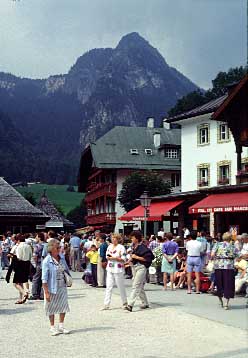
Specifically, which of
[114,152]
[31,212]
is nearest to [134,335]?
[31,212]

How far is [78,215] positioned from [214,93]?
35.7 m

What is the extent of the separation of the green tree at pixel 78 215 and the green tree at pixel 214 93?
28.3m

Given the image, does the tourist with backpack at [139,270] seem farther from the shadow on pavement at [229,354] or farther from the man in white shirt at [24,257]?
the shadow on pavement at [229,354]

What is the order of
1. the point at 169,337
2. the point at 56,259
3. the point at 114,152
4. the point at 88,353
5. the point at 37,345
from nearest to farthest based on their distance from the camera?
1. the point at 88,353
2. the point at 37,345
3. the point at 169,337
4. the point at 56,259
5. the point at 114,152

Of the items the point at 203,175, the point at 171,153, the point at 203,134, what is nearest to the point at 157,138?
the point at 171,153

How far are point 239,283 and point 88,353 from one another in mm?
8122

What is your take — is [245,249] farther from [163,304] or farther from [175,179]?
[175,179]

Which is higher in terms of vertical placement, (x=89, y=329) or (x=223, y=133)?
(x=223, y=133)

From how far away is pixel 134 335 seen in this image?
429 inches

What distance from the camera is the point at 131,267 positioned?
1797 cm

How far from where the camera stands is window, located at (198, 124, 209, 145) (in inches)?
1896

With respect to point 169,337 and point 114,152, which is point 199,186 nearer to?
point 114,152

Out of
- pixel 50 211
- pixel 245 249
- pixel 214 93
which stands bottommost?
pixel 245 249

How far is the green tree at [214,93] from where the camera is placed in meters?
77.4
